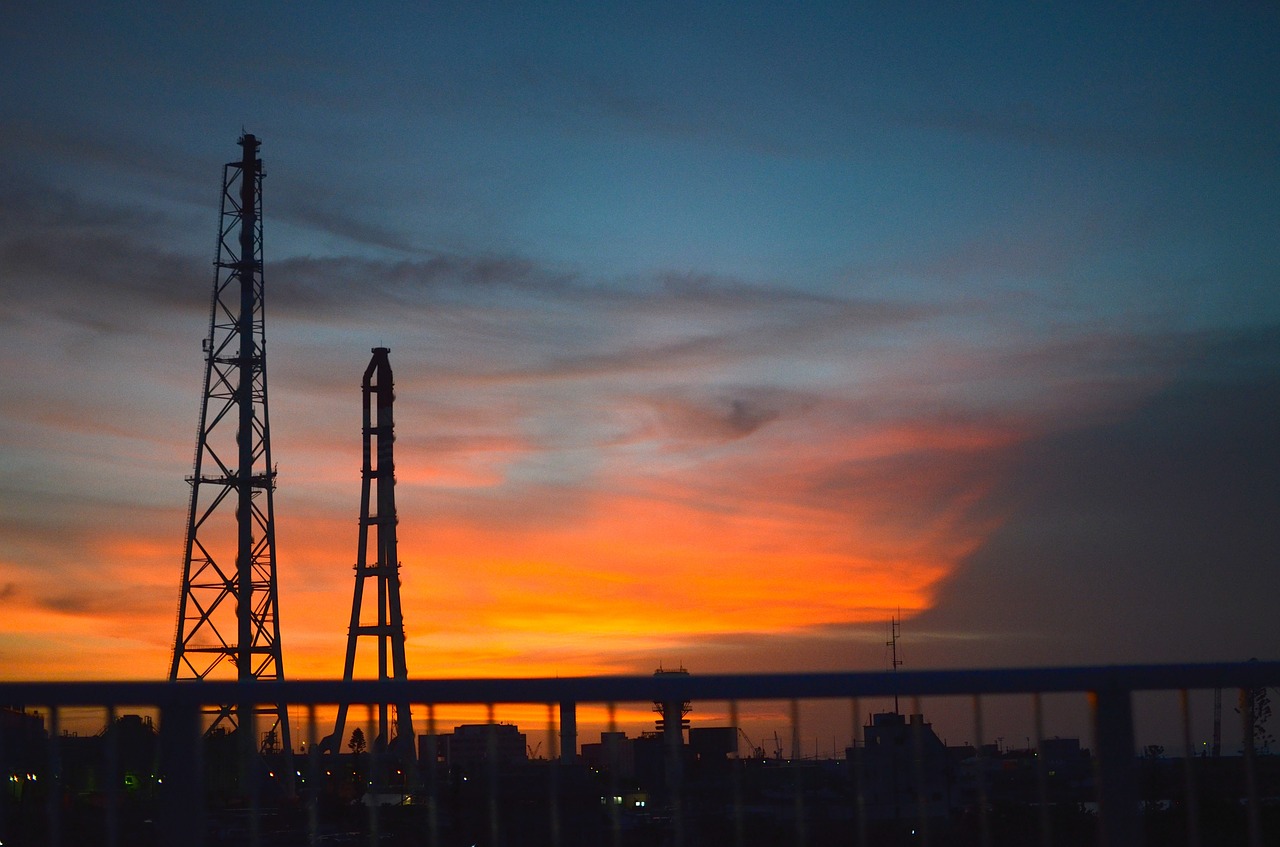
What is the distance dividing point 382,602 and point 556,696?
36.7 metres

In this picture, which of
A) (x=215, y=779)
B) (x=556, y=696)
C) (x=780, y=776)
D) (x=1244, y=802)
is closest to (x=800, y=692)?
(x=780, y=776)

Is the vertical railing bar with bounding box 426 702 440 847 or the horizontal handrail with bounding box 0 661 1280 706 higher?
the horizontal handrail with bounding box 0 661 1280 706

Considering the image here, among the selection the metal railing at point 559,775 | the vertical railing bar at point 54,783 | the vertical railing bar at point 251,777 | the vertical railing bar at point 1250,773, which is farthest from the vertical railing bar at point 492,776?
the vertical railing bar at point 1250,773

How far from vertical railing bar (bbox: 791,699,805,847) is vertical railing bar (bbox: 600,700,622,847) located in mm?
616

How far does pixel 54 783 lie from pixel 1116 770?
3843 mm

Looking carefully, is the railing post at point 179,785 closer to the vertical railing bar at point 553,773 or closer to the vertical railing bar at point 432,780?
the vertical railing bar at point 432,780

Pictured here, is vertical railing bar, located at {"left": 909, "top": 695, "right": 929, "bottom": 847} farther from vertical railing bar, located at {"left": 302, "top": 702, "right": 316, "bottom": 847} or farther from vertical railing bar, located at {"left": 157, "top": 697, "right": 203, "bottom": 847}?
vertical railing bar, located at {"left": 157, "top": 697, "right": 203, "bottom": 847}

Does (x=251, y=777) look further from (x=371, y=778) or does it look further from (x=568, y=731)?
(x=568, y=731)

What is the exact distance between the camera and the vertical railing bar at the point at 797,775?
436 cm

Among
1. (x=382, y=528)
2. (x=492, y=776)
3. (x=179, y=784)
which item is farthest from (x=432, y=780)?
(x=382, y=528)

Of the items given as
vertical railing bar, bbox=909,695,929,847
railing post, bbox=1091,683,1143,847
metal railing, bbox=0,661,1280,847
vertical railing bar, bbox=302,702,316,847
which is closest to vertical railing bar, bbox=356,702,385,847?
metal railing, bbox=0,661,1280,847

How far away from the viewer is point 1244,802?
4707 mm

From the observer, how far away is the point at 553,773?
442 cm

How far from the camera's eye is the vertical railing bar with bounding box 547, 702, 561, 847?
14.1ft
